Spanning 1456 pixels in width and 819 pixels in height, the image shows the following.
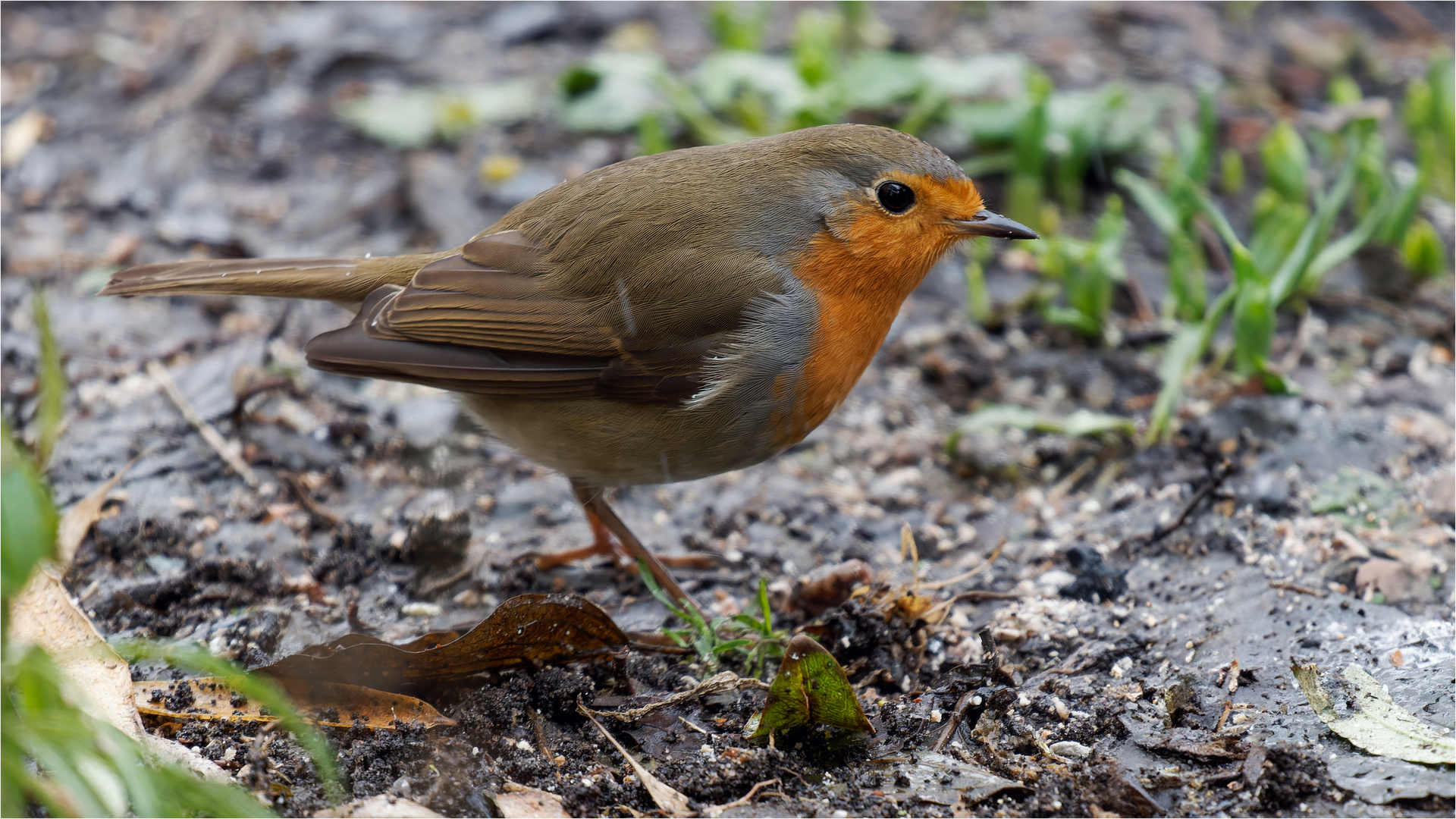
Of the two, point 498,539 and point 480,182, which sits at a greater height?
point 480,182

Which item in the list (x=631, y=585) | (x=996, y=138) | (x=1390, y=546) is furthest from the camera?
(x=996, y=138)

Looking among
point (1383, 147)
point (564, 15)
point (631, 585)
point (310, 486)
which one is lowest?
point (631, 585)

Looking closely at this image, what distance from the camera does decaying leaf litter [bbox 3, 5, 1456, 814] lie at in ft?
8.91

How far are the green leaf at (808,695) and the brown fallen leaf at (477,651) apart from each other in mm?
525

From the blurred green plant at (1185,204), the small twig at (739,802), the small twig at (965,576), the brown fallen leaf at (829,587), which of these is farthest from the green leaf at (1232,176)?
the small twig at (739,802)

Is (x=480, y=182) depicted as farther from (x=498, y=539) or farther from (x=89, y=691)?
(x=89, y=691)

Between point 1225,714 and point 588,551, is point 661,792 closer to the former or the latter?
point 1225,714

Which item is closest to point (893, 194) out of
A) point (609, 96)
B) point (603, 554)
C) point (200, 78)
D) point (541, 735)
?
point (603, 554)

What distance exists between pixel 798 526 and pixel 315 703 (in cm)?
169

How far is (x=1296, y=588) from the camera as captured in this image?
3281 millimetres

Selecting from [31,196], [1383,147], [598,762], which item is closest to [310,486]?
[598,762]

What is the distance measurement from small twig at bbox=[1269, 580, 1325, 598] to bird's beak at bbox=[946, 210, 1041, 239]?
46.4 inches

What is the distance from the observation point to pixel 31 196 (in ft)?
18.5

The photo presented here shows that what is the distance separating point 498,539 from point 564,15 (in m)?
4.05
